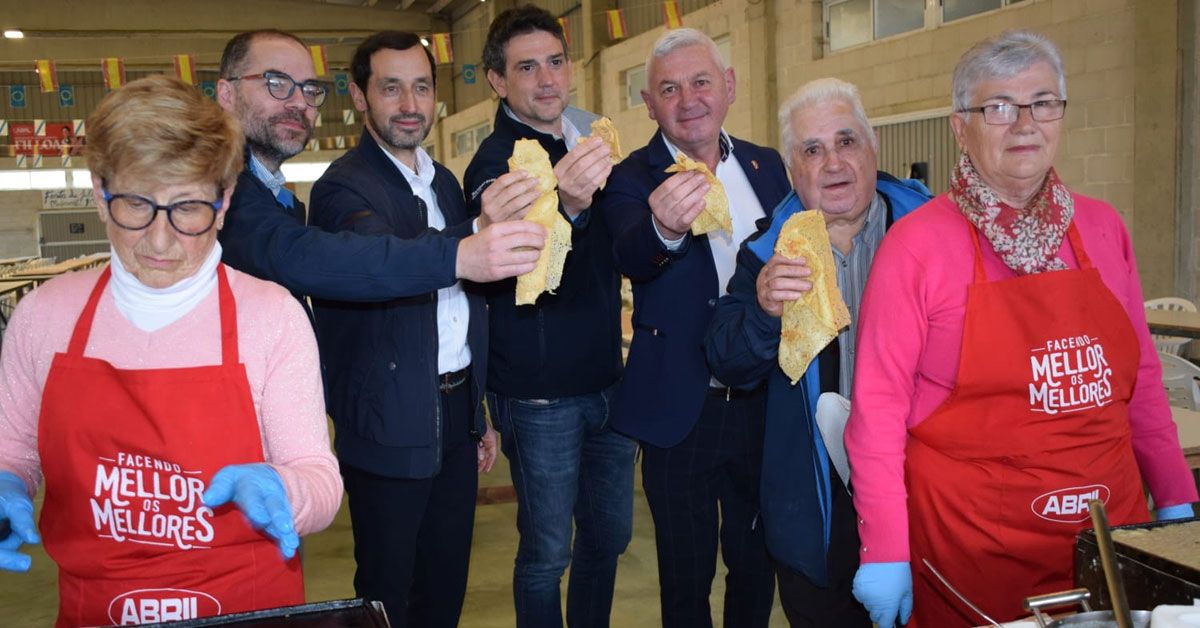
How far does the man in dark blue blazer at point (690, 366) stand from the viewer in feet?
7.89

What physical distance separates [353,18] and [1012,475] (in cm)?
1895

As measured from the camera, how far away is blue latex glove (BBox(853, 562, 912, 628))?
5.75 ft

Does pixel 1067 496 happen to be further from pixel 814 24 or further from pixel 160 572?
pixel 814 24

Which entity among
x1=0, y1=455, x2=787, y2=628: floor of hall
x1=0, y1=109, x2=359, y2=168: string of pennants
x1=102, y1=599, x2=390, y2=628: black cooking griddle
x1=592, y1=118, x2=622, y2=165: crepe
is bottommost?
x1=0, y1=455, x2=787, y2=628: floor of hall

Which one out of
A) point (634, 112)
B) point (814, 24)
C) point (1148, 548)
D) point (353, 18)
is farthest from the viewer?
point (353, 18)

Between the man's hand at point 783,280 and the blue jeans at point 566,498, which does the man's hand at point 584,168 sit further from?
the blue jeans at point 566,498

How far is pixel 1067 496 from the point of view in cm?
176

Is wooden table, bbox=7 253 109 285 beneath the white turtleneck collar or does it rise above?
above

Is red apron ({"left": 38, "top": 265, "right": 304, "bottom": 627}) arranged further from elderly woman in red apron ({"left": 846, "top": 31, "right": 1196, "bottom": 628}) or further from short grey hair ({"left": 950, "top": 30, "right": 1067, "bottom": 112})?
short grey hair ({"left": 950, "top": 30, "right": 1067, "bottom": 112})

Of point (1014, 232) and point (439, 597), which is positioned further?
point (439, 597)

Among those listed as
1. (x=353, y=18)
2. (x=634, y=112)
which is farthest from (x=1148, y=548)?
(x=353, y=18)

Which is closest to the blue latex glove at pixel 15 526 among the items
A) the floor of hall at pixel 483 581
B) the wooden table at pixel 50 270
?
the floor of hall at pixel 483 581

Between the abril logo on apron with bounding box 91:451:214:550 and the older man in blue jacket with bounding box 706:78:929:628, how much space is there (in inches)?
45.0

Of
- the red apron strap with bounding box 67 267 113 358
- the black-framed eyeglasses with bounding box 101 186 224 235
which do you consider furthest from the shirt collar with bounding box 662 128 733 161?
the red apron strap with bounding box 67 267 113 358
